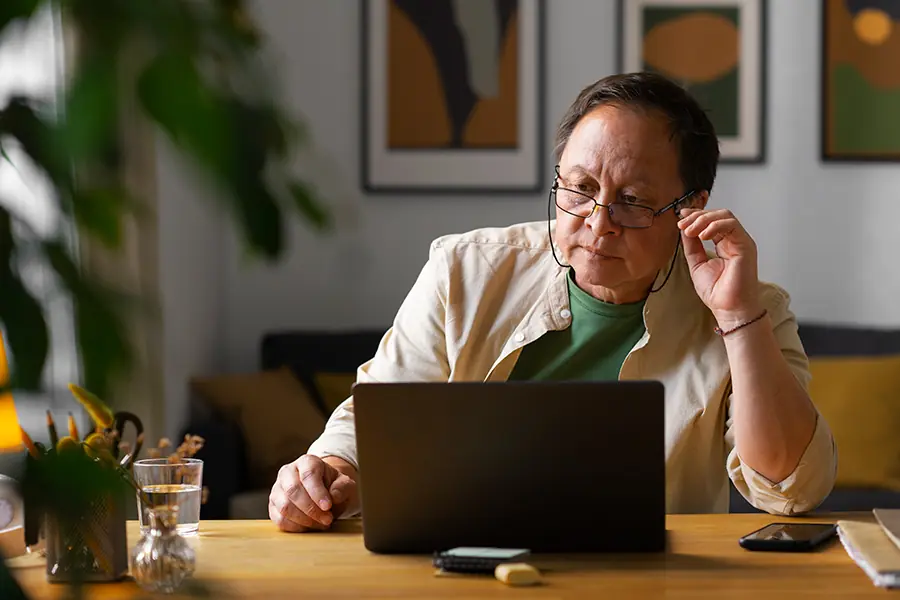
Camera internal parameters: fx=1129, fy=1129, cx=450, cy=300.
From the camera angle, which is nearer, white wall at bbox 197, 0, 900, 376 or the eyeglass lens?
the eyeglass lens

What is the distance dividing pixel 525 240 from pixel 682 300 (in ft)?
0.98

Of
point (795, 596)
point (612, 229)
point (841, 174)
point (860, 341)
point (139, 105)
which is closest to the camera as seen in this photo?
point (139, 105)

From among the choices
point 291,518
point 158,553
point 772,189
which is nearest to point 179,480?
point 291,518

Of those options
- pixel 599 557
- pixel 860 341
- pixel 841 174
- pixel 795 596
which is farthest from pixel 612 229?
pixel 841 174

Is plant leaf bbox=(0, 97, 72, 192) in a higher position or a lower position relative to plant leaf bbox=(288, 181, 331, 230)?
higher

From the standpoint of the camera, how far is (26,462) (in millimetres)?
272

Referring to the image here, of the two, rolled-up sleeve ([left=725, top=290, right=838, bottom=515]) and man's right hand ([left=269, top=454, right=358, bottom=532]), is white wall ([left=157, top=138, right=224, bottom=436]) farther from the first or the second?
rolled-up sleeve ([left=725, top=290, right=838, bottom=515])

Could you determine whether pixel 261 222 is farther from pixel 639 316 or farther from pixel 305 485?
pixel 639 316

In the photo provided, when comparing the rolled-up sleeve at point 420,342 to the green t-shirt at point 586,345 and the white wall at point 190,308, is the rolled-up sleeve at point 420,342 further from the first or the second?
the white wall at point 190,308

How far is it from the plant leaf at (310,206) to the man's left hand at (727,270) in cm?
151

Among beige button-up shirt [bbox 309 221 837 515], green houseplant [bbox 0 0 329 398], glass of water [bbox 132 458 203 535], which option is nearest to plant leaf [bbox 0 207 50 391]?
green houseplant [bbox 0 0 329 398]

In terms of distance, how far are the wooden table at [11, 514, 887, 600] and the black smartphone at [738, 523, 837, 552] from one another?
1 cm

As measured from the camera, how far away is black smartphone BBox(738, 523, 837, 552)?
1.40 metres

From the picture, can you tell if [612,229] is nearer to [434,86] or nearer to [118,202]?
[118,202]
